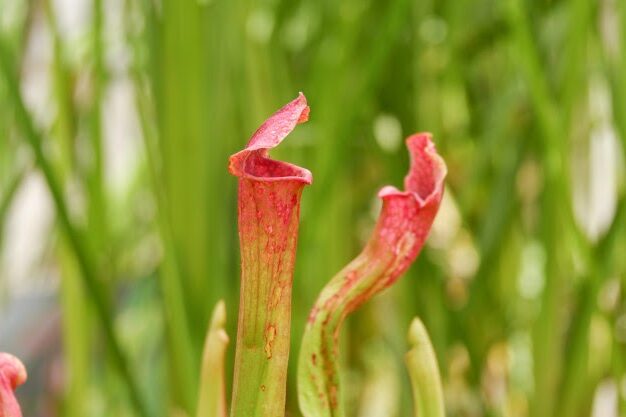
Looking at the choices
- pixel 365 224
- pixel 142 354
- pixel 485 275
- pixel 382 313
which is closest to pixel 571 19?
pixel 485 275

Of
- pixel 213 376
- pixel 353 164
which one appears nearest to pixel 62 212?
pixel 213 376

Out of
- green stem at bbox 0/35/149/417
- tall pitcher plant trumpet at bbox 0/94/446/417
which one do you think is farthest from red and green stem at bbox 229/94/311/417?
green stem at bbox 0/35/149/417

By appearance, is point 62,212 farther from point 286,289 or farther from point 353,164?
point 353,164

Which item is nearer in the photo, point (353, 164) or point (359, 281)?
point (359, 281)

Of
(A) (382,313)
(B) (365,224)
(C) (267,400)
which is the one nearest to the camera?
(C) (267,400)

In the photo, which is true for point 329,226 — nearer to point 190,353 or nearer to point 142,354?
point 190,353

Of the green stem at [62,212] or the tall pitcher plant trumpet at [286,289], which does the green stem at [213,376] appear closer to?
the tall pitcher plant trumpet at [286,289]

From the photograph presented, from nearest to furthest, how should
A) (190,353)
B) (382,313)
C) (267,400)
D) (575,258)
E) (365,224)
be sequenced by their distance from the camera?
1. (267,400)
2. (190,353)
3. (575,258)
4. (382,313)
5. (365,224)

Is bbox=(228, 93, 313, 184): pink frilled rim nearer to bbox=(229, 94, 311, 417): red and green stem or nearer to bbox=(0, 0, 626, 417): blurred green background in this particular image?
bbox=(229, 94, 311, 417): red and green stem
